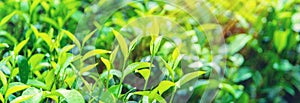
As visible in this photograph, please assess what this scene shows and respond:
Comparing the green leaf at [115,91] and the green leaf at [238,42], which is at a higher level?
the green leaf at [115,91]

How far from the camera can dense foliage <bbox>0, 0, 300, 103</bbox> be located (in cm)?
149

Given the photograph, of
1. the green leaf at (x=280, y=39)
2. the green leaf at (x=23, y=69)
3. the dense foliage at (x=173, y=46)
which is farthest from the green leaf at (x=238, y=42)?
the green leaf at (x=23, y=69)

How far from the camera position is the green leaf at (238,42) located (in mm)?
2346

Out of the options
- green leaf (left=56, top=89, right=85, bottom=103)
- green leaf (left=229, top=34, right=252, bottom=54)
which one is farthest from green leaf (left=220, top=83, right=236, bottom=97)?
green leaf (left=56, top=89, right=85, bottom=103)

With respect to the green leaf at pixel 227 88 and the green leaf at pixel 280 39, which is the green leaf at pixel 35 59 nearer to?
the green leaf at pixel 227 88

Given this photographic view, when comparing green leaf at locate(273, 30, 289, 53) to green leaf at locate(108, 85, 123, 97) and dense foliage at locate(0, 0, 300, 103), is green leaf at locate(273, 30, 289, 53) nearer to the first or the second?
dense foliage at locate(0, 0, 300, 103)

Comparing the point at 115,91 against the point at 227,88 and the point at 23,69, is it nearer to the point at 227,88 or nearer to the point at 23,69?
the point at 23,69

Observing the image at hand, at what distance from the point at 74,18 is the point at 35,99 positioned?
41.0 inches

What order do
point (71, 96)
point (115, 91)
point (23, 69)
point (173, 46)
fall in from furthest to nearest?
point (173, 46), point (23, 69), point (115, 91), point (71, 96)

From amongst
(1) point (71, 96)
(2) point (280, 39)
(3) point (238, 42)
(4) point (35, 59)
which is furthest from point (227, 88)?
(1) point (71, 96)

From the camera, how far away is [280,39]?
95.0 inches

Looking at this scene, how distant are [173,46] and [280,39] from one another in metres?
0.53

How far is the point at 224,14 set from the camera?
2492 mm

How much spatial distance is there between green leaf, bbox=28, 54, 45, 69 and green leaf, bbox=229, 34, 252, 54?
105 cm
